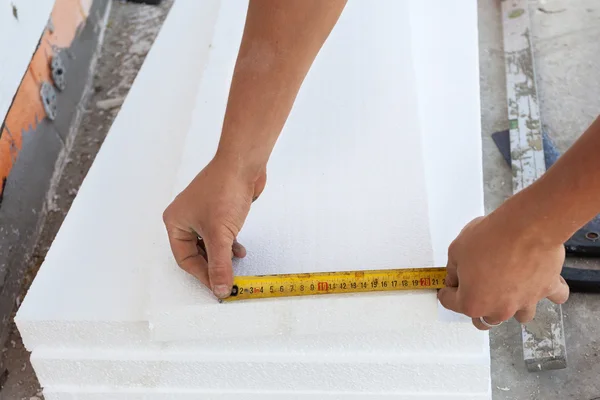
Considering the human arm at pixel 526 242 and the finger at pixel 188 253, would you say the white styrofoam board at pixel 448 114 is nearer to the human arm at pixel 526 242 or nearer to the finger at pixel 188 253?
the human arm at pixel 526 242

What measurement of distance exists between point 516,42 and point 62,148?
8.09ft

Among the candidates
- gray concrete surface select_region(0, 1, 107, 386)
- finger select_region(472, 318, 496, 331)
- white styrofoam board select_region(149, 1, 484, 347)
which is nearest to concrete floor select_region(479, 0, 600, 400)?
white styrofoam board select_region(149, 1, 484, 347)

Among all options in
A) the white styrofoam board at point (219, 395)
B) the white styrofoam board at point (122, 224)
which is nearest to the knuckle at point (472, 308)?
the white styrofoam board at point (219, 395)

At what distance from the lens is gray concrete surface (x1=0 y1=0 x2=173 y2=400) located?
2457 millimetres

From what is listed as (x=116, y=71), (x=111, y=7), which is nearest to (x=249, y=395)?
(x=116, y=71)

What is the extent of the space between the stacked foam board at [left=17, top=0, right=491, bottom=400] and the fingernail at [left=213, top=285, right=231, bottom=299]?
0.15ft

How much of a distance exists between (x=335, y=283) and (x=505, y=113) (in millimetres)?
2057

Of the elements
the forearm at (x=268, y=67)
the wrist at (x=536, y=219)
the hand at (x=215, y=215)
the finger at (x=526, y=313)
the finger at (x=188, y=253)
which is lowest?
the finger at (x=526, y=313)

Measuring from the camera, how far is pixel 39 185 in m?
2.95

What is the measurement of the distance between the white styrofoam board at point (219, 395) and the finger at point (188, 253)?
444 millimetres

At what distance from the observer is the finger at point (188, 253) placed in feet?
5.35

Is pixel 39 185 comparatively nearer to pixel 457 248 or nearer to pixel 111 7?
pixel 111 7

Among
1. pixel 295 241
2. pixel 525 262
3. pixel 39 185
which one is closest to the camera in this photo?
pixel 525 262

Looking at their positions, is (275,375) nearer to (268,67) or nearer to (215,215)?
(215,215)
